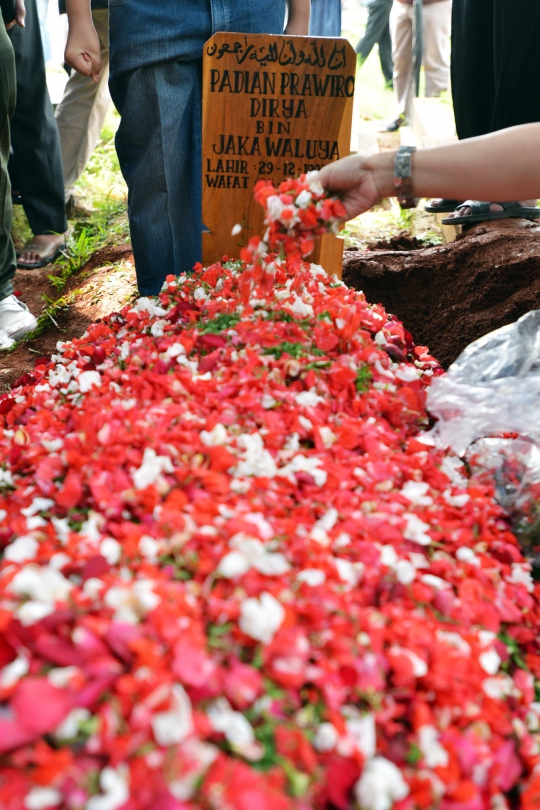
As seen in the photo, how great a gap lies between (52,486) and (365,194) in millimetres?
1065

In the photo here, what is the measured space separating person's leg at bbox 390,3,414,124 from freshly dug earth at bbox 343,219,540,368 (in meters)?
3.11

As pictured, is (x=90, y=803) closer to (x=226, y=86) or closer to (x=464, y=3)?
(x=226, y=86)

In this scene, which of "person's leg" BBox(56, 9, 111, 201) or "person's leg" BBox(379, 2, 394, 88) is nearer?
"person's leg" BBox(56, 9, 111, 201)

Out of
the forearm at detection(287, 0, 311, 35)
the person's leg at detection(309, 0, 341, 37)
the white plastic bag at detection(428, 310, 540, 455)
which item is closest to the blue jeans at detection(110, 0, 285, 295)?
the forearm at detection(287, 0, 311, 35)

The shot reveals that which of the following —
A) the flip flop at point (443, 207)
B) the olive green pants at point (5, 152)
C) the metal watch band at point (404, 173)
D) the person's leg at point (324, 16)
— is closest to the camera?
the metal watch band at point (404, 173)

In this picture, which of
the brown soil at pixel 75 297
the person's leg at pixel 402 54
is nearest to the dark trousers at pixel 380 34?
the person's leg at pixel 402 54

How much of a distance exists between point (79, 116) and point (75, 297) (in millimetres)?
1703

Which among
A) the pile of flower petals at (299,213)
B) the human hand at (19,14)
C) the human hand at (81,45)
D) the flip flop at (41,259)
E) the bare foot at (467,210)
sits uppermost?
the human hand at (19,14)

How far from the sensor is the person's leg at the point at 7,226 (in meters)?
2.70

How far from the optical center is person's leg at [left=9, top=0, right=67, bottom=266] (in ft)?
11.3

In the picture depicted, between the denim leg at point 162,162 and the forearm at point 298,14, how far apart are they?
51cm

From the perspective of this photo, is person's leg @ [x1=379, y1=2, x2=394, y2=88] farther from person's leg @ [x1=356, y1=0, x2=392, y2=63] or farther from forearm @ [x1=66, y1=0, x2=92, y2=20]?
forearm @ [x1=66, y1=0, x2=92, y2=20]

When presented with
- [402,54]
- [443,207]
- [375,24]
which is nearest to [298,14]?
[443,207]

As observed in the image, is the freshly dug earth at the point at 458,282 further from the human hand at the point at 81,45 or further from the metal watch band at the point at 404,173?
the human hand at the point at 81,45
